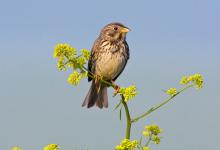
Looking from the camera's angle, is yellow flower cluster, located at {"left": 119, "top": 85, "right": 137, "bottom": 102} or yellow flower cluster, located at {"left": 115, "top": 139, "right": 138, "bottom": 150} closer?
yellow flower cluster, located at {"left": 115, "top": 139, "right": 138, "bottom": 150}

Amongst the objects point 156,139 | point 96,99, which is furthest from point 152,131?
point 96,99

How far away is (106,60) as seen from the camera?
27.6 ft

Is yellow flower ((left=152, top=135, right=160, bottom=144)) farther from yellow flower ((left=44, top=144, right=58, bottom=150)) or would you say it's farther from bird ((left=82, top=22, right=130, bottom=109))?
bird ((left=82, top=22, right=130, bottom=109))

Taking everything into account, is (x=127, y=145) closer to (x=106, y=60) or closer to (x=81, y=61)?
(x=81, y=61)

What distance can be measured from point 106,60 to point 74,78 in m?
3.67

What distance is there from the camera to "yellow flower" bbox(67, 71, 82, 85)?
4750 millimetres

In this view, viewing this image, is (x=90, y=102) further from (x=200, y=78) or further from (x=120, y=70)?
(x=200, y=78)

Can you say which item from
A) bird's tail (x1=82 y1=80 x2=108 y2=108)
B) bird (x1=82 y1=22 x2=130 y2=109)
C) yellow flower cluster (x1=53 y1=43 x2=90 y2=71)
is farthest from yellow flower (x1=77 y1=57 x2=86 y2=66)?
bird's tail (x1=82 y1=80 x2=108 y2=108)

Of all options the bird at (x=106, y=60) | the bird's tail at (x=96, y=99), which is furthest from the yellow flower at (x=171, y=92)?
the bird's tail at (x=96, y=99)

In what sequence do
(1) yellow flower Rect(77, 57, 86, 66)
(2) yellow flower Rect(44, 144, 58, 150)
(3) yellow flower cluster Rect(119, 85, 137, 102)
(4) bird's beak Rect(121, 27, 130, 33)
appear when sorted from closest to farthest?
(2) yellow flower Rect(44, 144, 58, 150)
(3) yellow flower cluster Rect(119, 85, 137, 102)
(1) yellow flower Rect(77, 57, 86, 66)
(4) bird's beak Rect(121, 27, 130, 33)

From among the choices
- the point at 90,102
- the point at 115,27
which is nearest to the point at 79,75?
the point at 90,102

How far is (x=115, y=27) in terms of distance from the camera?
355 inches

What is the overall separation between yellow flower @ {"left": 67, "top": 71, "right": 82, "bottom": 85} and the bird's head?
13.3ft

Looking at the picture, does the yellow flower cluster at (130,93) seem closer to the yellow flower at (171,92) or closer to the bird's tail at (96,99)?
the yellow flower at (171,92)
